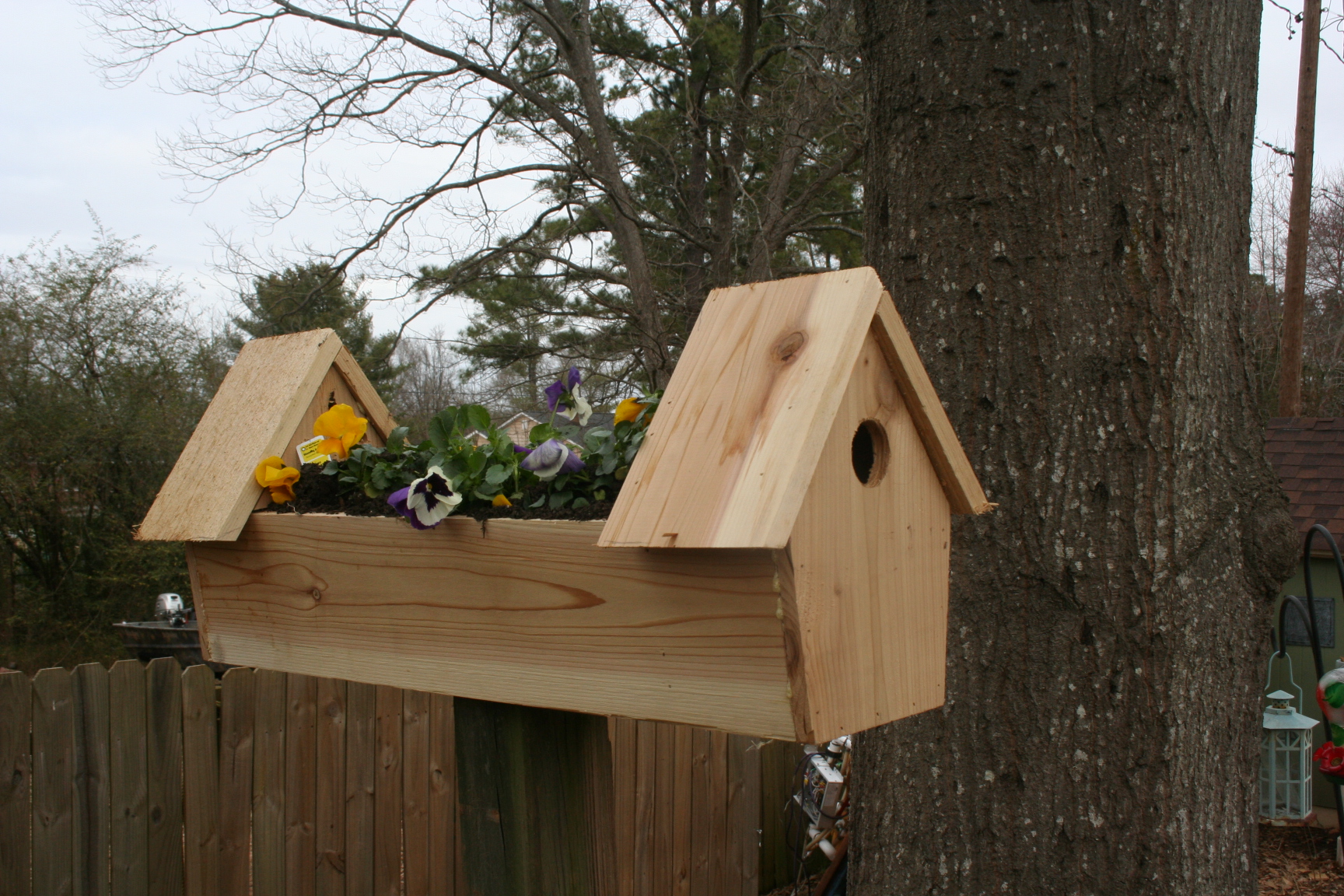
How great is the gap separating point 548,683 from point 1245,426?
57.3 inches

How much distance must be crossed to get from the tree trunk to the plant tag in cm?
114

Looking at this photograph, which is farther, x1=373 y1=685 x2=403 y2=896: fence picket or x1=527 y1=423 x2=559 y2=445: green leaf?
x1=373 y1=685 x2=403 y2=896: fence picket

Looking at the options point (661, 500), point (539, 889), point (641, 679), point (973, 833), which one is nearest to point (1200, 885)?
point (973, 833)

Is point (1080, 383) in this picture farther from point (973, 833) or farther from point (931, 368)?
point (973, 833)

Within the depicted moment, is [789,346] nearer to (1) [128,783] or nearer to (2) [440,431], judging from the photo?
(2) [440,431]

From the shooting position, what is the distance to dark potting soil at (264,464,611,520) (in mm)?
1081

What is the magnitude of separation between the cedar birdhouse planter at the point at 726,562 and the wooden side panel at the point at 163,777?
2.13m

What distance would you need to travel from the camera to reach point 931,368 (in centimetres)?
183

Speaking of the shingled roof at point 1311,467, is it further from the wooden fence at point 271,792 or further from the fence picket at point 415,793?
the fence picket at point 415,793

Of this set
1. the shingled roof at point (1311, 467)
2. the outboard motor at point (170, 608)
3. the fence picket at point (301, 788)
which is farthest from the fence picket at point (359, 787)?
the outboard motor at point (170, 608)

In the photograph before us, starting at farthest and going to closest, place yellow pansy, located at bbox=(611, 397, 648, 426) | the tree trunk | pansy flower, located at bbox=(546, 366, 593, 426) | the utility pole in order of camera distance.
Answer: the utility pole, the tree trunk, pansy flower, located at bbox=(546, 366, 593, 426), yellow pansy, located at bbox=(611, 397, 648, 426)

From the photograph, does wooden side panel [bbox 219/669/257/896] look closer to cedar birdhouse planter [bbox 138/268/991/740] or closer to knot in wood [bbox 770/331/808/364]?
cedar birdhouse planter [bbox 138/268/991/740]

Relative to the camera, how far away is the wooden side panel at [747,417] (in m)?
0.87

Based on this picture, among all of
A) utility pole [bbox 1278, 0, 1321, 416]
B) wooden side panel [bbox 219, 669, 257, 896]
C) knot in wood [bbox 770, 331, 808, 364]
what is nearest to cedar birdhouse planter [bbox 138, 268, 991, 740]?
knot in wood [bbox 770, 331, 808, 364]
